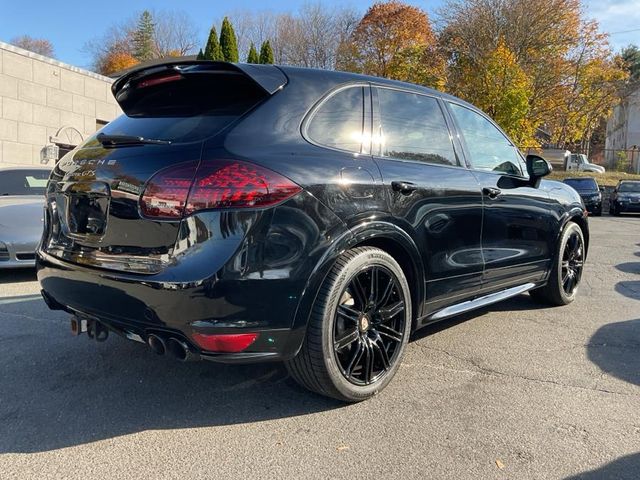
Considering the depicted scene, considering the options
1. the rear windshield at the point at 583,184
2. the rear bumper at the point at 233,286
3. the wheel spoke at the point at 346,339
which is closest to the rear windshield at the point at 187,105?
the rear bumper at the point at 233,286

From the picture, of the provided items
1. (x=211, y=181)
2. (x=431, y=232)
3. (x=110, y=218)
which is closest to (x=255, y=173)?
(x=211, y=181)

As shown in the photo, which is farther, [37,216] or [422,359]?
[37,216]

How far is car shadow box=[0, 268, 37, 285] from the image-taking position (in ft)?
20.7

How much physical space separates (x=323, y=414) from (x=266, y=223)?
1167mm

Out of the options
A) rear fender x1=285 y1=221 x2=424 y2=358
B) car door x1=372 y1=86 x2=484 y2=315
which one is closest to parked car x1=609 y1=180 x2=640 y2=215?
car door x1=372 y1=86 x2=484 y2=315

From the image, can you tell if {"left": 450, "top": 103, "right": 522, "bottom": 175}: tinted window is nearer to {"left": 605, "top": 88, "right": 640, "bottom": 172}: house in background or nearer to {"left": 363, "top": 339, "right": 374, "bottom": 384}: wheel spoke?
{"left": 363, "top": 339, "right": 374, "bottom": 384}: wheel spoke

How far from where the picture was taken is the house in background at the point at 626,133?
4175 cm

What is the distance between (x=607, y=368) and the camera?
373 cm

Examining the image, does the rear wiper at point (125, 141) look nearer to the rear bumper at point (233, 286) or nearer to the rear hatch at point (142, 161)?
the rear hatch at point (142, 161)

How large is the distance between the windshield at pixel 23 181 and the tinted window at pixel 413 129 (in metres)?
5.57

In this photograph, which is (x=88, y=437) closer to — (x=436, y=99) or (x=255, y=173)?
(x=255, y=173)

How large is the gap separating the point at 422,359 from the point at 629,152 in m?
45.7

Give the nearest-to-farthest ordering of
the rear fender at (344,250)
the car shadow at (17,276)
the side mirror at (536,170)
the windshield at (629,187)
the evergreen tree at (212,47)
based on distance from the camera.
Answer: the rear fender at (344,250) < the side mirror at (536,170) < the car shadow at (17,276) < the windshield at (629,187) < the evergreen tree at (212,47)

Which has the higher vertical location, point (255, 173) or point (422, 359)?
point (255, 173)
